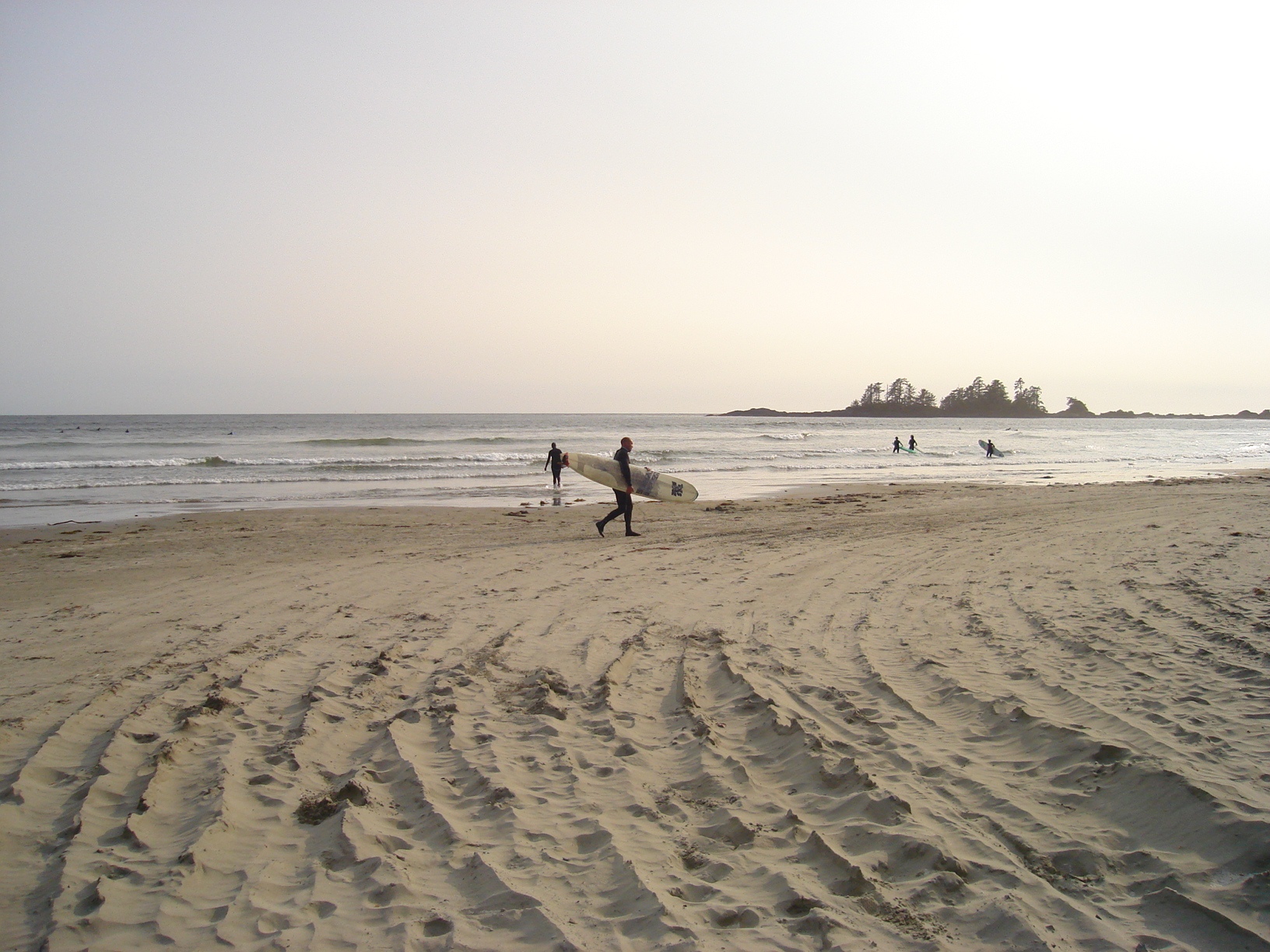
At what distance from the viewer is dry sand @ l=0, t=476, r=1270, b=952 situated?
2.71 metres

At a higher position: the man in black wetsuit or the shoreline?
the man in black wetsuit

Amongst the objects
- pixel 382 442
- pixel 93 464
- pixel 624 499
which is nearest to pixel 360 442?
pixel 382 442

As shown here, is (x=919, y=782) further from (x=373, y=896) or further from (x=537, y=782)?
(x=373, y=896)

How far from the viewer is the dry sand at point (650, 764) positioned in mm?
2713

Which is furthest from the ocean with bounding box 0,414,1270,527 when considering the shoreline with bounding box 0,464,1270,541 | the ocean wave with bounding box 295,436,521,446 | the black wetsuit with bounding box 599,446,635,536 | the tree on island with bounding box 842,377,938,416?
the tree on island with bounding box 842,377,938,416

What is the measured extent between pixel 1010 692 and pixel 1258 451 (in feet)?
181

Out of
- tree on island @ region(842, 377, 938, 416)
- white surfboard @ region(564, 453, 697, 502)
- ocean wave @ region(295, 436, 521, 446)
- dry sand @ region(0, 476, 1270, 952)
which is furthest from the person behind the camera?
tree on island @ region(842, 377, 938, 416)

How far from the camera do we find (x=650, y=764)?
3971 millimetres

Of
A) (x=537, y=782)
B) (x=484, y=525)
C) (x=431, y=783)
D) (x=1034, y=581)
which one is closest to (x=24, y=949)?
(x=431, y=783)

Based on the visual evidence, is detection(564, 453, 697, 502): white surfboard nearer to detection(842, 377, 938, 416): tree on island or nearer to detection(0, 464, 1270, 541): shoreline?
detection(0, 464, 1270, 541): shoreline

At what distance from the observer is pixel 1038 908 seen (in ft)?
8.70

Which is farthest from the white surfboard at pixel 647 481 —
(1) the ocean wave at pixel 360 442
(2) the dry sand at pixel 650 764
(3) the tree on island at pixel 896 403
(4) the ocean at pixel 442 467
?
(3) the tree on island at pixel 896 403

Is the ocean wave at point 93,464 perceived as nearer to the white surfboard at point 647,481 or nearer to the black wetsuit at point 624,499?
the white surfboard at point 647,481

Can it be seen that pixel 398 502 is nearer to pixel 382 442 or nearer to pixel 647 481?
pixel 647 481
